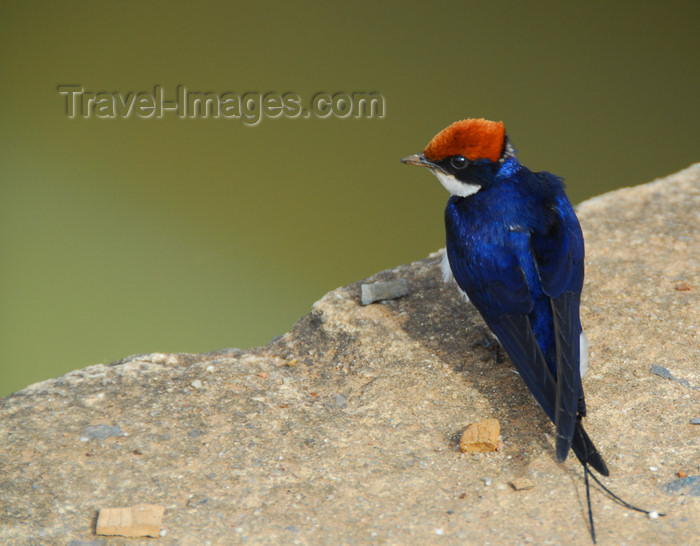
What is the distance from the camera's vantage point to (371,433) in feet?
6.45

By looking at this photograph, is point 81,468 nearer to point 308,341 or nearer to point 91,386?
point 91,386

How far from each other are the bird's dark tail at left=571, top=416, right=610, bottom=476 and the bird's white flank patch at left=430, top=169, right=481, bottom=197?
2.55 feet

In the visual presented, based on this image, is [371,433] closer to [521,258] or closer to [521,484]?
[521,484]

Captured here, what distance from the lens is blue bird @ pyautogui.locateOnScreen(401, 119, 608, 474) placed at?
179 cm

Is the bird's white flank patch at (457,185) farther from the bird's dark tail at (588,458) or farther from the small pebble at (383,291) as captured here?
the bird's dark tail at (588,458)

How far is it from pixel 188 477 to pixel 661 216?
6.44 ft

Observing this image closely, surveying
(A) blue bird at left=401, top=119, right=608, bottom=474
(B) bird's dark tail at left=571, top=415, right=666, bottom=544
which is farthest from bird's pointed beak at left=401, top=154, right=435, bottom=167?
(B) bird's dark tail at left=571, top=415, right=666, bottom=544

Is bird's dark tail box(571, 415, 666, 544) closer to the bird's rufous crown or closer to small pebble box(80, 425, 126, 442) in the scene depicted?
the bird's rufous crown

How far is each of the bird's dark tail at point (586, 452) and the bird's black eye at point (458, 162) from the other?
0.81 m

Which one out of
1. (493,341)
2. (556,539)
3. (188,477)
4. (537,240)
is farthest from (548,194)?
(188,477)

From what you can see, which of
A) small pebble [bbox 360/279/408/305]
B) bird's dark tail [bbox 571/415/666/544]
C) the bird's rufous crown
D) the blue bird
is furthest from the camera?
small pebble [bbox 360/279/408/305]

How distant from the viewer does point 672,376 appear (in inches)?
81.0

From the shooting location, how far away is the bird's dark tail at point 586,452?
5.47 ft

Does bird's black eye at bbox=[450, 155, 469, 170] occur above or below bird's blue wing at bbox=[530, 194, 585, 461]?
above
